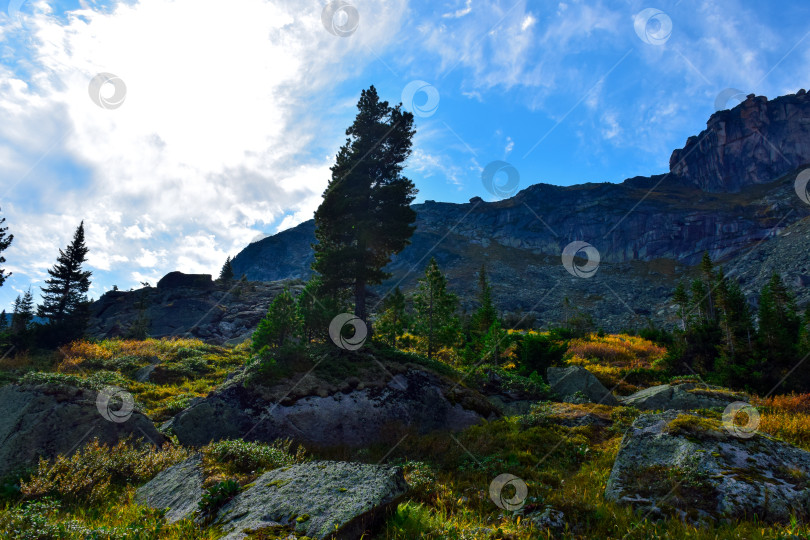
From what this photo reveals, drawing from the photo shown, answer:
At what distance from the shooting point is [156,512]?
5.56 m

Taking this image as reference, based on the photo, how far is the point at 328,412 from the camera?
12.6m

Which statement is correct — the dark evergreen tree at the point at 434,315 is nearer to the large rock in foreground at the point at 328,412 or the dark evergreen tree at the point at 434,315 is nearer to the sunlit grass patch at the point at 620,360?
the sunlit grass patch at the point at 620,360

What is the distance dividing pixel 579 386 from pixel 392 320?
1626 centimetres

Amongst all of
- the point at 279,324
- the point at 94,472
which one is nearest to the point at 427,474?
the point at 94,472

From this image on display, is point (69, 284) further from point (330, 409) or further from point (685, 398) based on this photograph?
point (685, 398)

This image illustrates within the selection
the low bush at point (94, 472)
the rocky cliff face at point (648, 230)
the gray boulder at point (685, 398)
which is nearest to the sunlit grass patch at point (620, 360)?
the gray boulder at point (685, 398)

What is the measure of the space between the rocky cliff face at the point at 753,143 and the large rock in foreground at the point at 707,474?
206722 millimetres

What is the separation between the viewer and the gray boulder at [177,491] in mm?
5465

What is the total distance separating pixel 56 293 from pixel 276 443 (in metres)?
41.9

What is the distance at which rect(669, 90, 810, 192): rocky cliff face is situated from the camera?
145m

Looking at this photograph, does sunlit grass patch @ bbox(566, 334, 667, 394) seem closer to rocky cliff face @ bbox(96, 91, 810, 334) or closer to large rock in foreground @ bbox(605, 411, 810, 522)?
large rock in foreground @ bbox(605, 411, 810, 522)

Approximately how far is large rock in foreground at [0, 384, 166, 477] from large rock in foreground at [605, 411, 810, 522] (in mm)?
12308

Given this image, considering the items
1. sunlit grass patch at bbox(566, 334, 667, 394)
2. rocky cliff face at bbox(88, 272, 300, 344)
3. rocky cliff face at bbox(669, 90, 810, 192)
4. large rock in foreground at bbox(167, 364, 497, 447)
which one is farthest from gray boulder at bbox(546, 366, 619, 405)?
rocky cliff face at bbox(669, 90, 810, 192)

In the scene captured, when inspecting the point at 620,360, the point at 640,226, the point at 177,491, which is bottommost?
the point at 620,360
